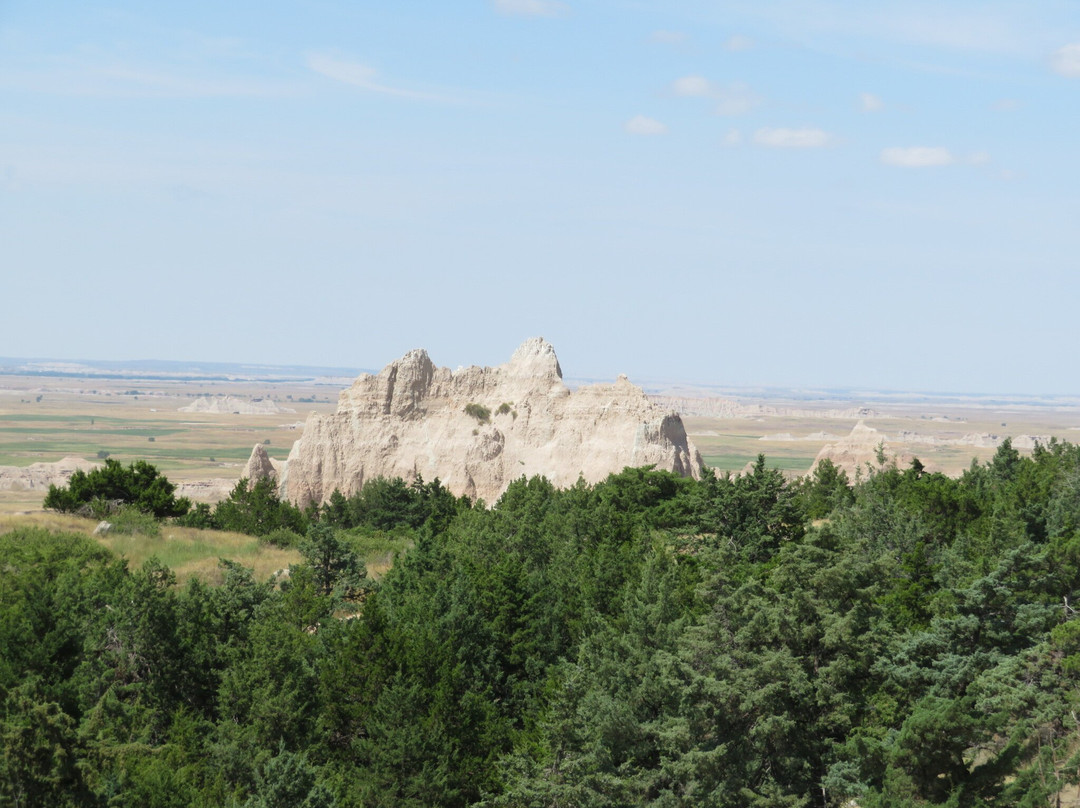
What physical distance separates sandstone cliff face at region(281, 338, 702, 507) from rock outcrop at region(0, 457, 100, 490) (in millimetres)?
60095

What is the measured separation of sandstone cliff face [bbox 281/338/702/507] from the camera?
81.6 metres

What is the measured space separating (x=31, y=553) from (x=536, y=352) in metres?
52.6

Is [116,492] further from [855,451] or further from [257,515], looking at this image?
[855,451]

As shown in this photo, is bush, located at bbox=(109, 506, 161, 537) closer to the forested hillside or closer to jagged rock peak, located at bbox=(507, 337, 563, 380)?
the forested hillside

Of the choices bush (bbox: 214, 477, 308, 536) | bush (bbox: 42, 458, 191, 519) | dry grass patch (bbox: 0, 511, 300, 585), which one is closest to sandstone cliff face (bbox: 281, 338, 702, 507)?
bush (bbox: 214, 477, 308, 536)

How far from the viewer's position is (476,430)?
85062mm

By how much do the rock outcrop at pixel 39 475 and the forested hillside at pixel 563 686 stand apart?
105914mm

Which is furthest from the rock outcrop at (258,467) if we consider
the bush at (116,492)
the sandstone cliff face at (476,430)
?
the bush at (116,492)

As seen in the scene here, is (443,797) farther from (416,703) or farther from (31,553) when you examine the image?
(31,553)

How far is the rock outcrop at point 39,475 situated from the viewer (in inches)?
5369

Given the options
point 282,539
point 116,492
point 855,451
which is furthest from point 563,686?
point 855,451

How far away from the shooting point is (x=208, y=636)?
31.4 meters

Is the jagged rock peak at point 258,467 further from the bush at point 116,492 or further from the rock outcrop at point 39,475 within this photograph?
the rock outcrop at point 39,475

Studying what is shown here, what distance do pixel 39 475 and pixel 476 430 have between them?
7812 centimetres
